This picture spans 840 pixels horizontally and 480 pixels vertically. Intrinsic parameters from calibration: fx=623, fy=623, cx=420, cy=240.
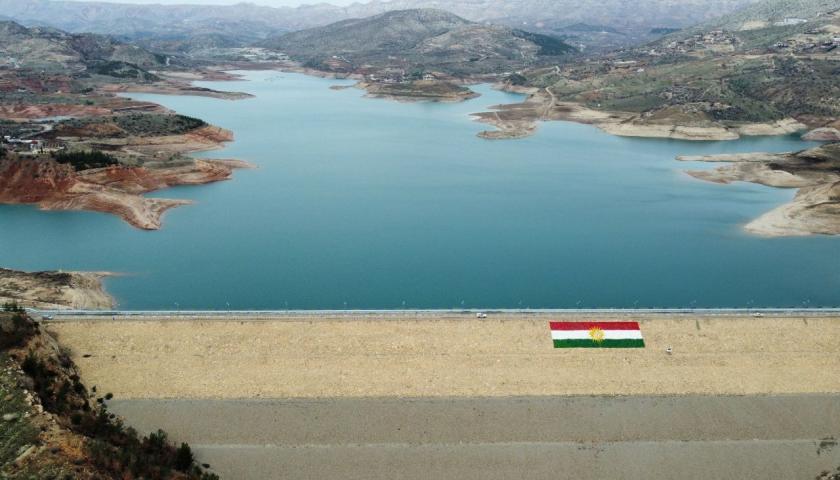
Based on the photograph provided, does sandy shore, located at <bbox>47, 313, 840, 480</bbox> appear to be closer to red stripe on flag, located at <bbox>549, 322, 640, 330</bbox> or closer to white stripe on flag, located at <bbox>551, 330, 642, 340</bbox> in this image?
red stripe on flag, located at <bbox>549, 322, 640, 330</bbox>

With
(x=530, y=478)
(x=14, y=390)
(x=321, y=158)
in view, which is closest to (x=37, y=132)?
(x=321, y=158)

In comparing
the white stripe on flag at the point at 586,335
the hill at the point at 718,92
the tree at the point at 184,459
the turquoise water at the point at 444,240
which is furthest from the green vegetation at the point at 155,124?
the white stripe on flag at the point at 586,335

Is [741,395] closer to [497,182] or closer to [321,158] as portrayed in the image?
[497,182]

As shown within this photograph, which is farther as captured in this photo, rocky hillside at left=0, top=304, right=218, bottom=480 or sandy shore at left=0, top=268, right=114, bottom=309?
sandy shore at left=0, top=268, right=114, bottom=309

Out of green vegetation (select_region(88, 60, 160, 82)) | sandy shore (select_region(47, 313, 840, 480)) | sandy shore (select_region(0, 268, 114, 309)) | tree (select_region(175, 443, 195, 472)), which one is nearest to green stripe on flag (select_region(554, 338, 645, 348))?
sandy shore (select_region(47, 313, 840, 480))

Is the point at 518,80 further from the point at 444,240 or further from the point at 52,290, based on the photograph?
the point at 52,290
